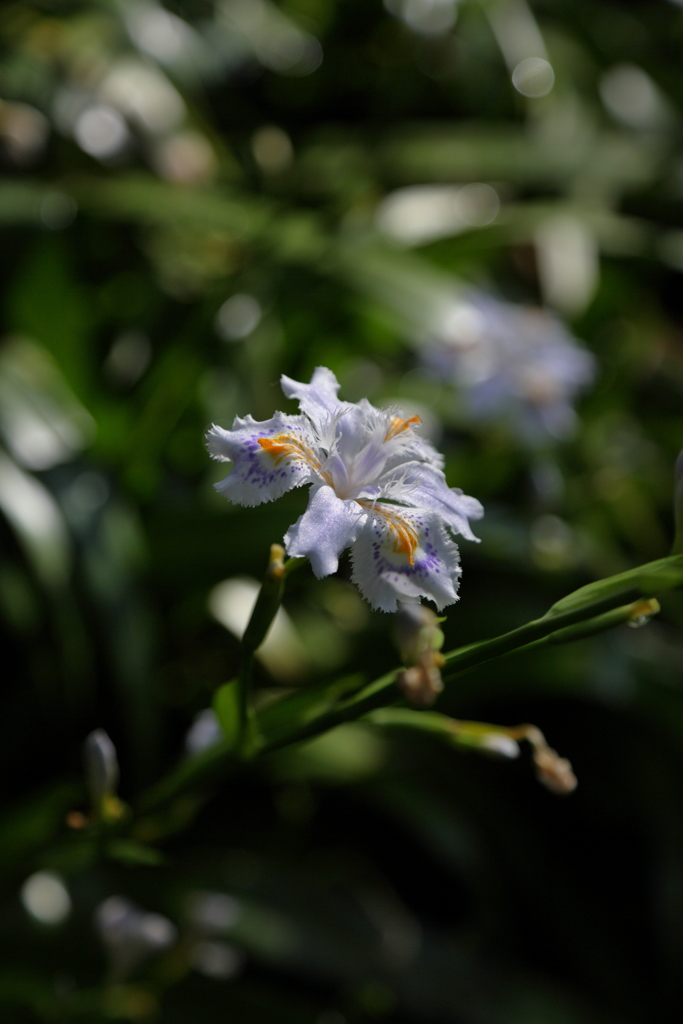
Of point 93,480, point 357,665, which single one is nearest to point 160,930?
point 357,665

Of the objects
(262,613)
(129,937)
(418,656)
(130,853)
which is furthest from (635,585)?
(129,937)

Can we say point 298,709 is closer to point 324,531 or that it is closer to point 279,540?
point 324,531

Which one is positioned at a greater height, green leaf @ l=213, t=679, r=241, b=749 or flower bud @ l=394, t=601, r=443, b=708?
flower bud @ l=394, t=601, r=443, b=708

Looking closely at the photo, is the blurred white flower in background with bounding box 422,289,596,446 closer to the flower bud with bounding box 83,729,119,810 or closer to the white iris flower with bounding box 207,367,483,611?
the white iris flower with bounding box 207,367,483,611

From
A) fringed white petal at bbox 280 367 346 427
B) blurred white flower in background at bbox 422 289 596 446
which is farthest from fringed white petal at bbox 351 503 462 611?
blurred white flower in background at bbox 422 289 596 446

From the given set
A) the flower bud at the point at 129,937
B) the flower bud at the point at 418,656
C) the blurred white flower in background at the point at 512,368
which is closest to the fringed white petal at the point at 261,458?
the flower bud at the point at 418,656

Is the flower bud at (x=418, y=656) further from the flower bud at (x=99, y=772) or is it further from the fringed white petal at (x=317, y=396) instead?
the flower bud at (x=99, y=772)
